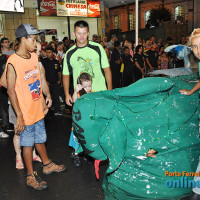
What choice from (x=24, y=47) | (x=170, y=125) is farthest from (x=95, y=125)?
(x=24, y=47)

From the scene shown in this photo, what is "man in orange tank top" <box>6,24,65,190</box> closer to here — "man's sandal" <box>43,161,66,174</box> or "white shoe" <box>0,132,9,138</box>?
"man's sandal" <box>43,161,66,174</box>

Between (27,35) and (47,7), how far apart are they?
1329 centimetres

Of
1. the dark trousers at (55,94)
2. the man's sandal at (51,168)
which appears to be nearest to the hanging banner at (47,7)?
the dark trousers at (55,94)

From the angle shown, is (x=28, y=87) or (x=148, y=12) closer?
(x=28, y=87)

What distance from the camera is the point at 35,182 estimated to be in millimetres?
2912

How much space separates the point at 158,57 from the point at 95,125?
792cm

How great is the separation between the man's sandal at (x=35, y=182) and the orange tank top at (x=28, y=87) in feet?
2.19

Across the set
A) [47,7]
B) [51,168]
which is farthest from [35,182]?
[47,7]

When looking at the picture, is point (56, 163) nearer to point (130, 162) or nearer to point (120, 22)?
point (130, 162)

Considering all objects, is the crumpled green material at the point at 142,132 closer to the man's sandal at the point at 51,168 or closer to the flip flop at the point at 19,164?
the man's sandal at the point at 51,168

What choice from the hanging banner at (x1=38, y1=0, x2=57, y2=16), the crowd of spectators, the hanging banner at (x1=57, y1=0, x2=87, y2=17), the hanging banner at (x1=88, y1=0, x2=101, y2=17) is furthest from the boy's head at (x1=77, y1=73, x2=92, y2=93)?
the hanging banner at (x1=88, y1=0, x2=101, y2=17)

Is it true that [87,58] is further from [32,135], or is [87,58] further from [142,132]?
[142,132]

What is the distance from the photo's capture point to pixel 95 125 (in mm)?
1918

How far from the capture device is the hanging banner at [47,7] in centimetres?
1470
